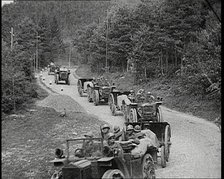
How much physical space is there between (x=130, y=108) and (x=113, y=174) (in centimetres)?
886

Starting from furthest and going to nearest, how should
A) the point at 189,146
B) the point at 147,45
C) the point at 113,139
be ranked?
the point at 147,45 → the point at 189,146 → the point at 113,139

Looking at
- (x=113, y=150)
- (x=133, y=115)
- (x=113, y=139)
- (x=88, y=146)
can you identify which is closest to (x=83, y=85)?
(x=133, y=115)

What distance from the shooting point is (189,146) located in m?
14.8

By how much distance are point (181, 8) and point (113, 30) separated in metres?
13.8

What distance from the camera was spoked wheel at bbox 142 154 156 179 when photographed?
9.95 metres

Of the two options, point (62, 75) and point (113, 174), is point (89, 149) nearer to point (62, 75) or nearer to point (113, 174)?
point (113, 174)

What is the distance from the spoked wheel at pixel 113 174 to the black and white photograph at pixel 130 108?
3 cm

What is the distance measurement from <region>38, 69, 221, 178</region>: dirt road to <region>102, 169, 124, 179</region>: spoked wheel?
7.80ft

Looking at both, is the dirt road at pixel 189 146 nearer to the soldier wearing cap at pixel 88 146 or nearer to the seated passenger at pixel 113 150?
the seated passenger at pixel 113 150

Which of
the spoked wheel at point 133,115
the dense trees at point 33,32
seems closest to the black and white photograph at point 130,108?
the spoked wheel at point 133,115

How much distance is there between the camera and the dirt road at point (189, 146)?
11.3m

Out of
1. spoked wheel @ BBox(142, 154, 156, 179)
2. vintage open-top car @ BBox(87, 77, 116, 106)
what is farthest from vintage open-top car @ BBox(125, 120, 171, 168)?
vintage open-top car @ BBox(87, 77, 116, 106)

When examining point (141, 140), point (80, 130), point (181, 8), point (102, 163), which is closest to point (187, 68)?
point (181, 8)

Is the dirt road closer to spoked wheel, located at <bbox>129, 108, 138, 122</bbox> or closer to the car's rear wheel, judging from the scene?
the car's rear wheel
